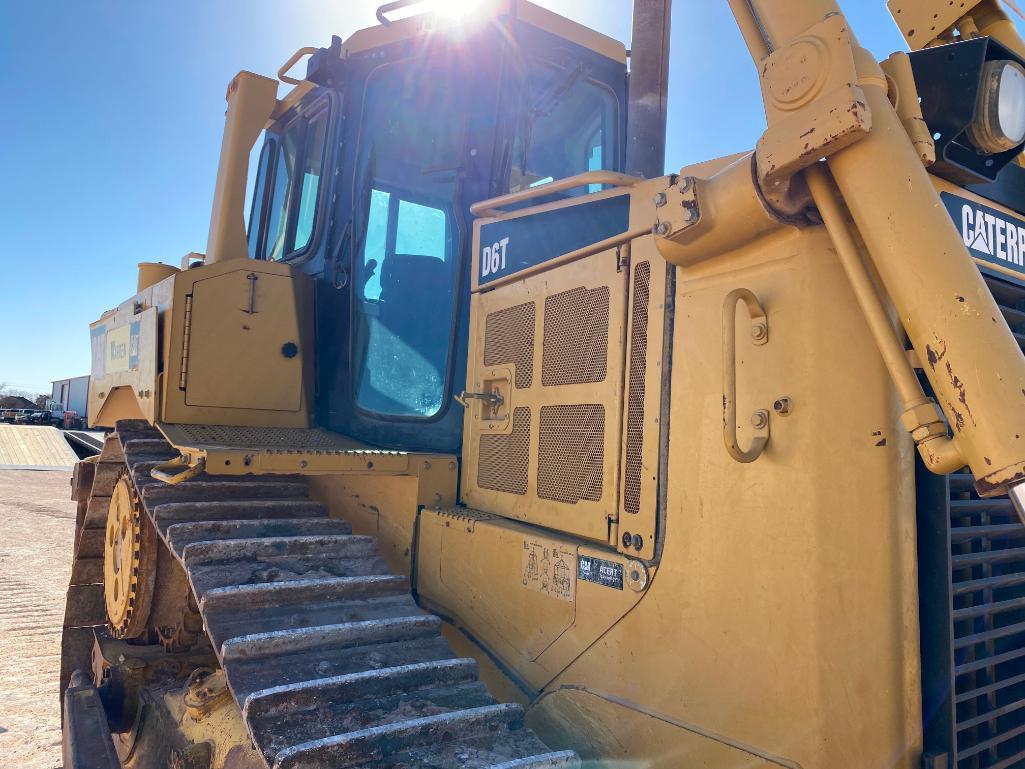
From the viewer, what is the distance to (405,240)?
2963 millimetres

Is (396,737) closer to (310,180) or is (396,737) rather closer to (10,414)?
(310,180)

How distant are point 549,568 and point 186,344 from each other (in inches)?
62.5

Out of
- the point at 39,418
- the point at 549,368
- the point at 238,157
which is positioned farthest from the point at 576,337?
the point at 39,418

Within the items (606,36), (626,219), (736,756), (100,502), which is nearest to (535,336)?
(626,219)

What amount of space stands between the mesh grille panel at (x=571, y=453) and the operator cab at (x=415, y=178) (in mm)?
529

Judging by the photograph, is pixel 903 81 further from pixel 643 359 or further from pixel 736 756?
pixel 736 756

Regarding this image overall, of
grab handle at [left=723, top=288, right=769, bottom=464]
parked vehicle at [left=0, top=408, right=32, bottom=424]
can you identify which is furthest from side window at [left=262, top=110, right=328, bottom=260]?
parked vehicle at [left=0, top=408, right=32, bottom=424]

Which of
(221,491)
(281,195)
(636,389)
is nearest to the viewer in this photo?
(636,389)

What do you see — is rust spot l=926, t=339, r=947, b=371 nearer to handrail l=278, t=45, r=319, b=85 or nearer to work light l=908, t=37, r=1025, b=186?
work light l=908, t=37, r=1025, b=186

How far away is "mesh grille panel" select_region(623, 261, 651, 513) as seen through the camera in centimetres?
199

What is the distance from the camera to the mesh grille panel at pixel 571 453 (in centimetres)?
212

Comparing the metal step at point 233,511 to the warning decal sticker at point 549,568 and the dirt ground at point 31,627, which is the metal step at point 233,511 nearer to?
the warning decal sticker at point 549,568

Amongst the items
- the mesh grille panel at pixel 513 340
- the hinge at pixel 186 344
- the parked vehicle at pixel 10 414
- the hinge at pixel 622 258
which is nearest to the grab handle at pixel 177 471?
the hinge at pixel 186 344

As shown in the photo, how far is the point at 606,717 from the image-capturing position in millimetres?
1970
